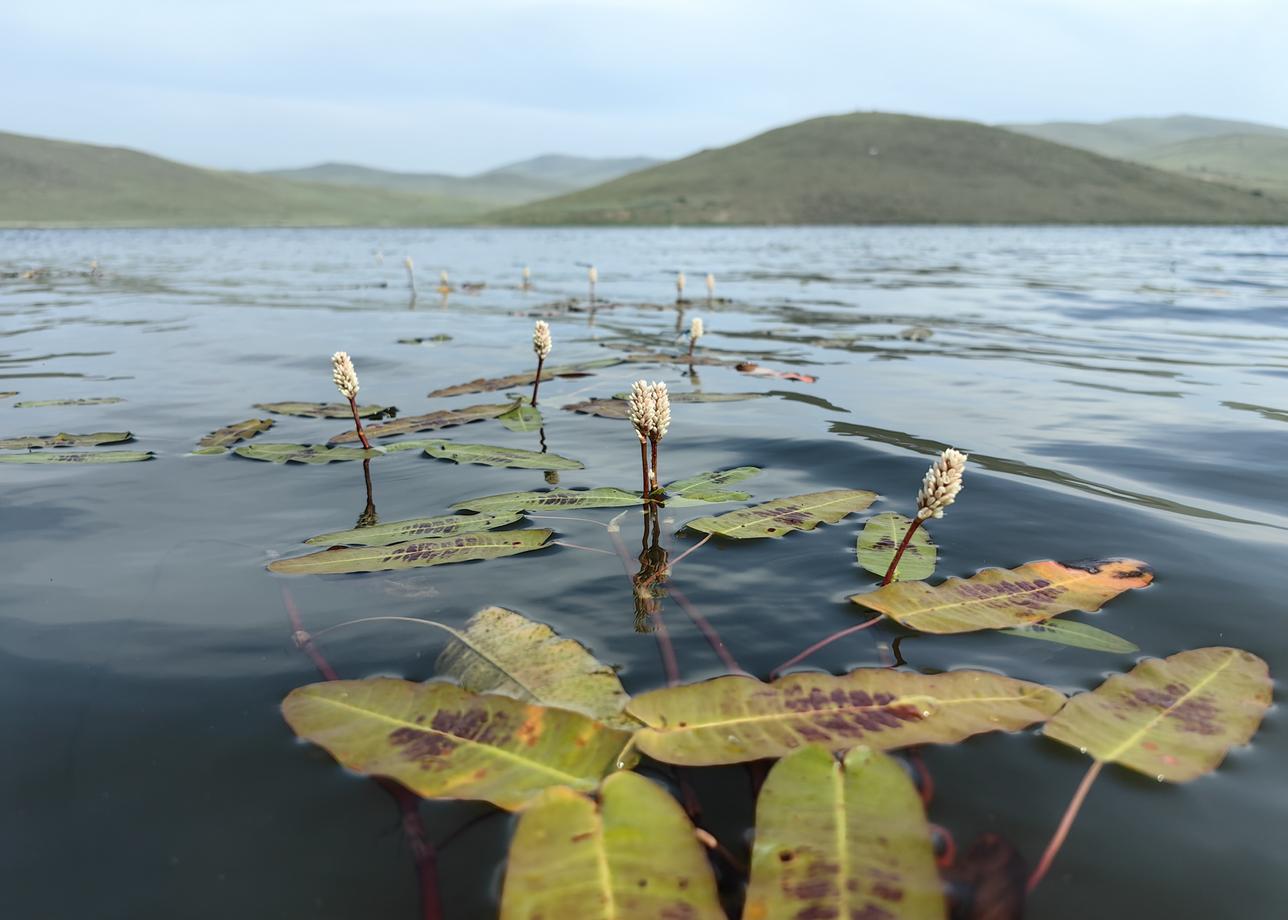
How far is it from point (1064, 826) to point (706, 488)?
5.93 feet

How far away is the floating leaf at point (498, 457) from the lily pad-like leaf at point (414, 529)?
1.98 ft

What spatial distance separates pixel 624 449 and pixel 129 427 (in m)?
3.00

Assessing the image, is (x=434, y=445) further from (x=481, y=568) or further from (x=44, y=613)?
(x=44, y=613)

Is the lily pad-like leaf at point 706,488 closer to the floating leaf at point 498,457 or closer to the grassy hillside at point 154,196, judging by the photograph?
the floating leaf at point 498,457

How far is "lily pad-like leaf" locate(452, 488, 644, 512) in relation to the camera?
107 inches

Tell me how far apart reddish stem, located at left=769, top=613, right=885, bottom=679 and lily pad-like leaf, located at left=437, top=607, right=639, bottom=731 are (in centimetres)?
41

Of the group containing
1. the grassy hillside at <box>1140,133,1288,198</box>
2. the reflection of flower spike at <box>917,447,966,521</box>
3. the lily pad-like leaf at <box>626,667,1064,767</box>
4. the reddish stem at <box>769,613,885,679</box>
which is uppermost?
the grassy hillside at <box>1140,133,1288,198</box>

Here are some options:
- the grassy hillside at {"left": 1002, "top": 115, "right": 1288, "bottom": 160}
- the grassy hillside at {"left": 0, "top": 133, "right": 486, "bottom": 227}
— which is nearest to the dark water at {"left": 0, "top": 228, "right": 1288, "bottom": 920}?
the grassy hillside at {"left": 0, "top": 133, "right": 486, "bottom": 227}

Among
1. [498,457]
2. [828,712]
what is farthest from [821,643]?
[498,457]

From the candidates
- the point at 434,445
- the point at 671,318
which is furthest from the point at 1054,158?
the point at 434,445

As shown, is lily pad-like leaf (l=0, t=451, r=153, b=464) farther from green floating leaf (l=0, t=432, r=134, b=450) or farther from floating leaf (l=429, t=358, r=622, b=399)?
floating leaf (l=429, t=358, r=622, b=399)

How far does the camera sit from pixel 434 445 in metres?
3.68

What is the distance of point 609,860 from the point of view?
1.15 metres

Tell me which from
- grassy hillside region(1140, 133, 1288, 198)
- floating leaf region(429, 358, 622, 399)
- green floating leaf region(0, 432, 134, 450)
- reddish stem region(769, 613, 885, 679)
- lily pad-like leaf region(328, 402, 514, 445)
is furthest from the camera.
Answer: grassy hillside region(1140, 133, 1288, 198)
